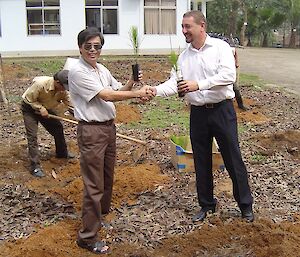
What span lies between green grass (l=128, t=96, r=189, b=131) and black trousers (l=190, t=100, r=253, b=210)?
438 cm

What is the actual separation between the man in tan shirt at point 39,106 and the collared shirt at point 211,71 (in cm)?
208

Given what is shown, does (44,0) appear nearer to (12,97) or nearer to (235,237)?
(12,97)

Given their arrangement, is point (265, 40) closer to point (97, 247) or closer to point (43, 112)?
point (43, 112)

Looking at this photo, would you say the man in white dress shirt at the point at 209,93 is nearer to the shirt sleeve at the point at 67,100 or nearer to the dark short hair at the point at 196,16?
the dark short hair at the point at 196,16

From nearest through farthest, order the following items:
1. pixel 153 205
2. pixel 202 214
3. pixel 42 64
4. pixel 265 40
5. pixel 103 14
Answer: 1. pixel 202 214
2. pixel 153 205
3. pixel 42 64
4. pixel 103 14
5. pixel 265 40

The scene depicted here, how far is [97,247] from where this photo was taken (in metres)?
4.36

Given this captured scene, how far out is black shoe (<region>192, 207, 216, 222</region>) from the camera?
495cm

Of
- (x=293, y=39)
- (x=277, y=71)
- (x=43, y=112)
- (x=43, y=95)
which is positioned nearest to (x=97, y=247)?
(x=43, y=112)

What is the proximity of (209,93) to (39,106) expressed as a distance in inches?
109

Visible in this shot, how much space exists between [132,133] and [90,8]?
54.3 feet

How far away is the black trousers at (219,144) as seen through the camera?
15.1 ft

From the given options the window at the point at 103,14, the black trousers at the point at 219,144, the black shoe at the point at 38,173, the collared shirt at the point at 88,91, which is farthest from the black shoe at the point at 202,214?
the window at the point at 103,14

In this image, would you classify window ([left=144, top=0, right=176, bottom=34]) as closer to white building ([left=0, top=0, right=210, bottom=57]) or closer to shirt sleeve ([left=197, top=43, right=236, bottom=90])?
white building ([left=0, top=0, right=210, bottom=57])

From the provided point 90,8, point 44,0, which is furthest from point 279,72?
point 44,0
